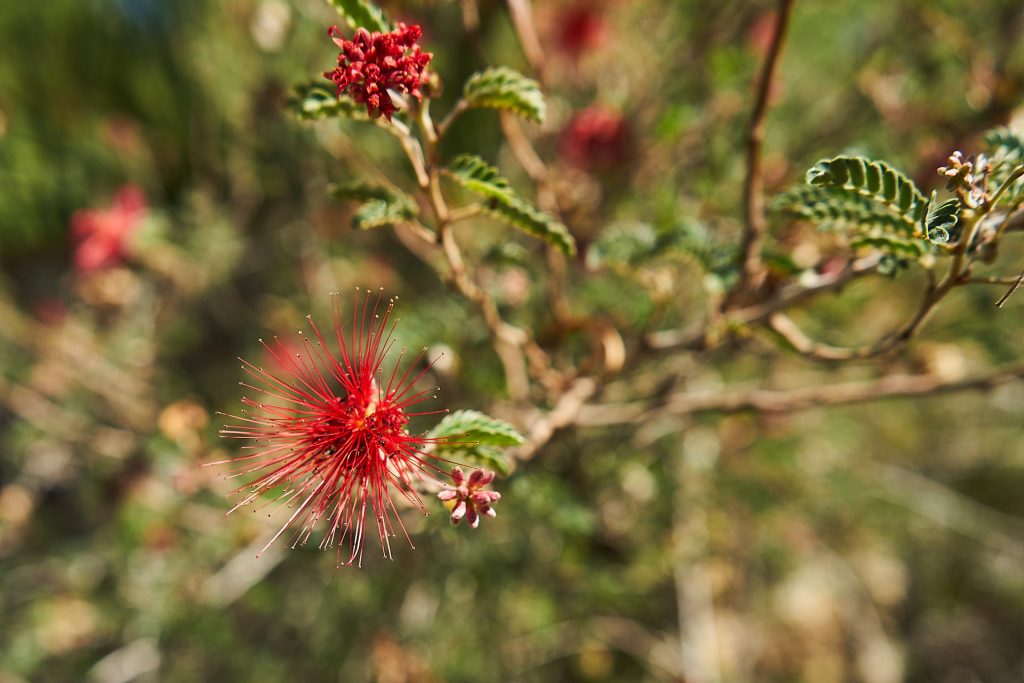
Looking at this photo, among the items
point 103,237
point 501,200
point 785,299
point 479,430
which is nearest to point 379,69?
point 501,200

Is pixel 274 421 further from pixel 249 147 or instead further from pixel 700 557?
pixel 249 147

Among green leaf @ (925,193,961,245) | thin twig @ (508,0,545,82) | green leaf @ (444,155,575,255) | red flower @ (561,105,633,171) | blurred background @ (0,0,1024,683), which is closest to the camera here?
→ green leaf @ (925,193,961,245)

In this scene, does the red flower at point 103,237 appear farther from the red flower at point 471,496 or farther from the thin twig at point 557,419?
the red flower at point 471,496

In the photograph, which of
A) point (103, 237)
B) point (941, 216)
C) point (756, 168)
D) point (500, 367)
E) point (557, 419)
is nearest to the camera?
point (941, 216)

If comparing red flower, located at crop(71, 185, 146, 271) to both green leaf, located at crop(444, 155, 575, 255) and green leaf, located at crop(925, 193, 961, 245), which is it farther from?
green leaf, located at crop(925, 193, 961, 245)

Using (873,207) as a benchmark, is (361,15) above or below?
above

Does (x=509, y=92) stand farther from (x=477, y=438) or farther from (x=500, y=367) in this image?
(x=500, y=367)

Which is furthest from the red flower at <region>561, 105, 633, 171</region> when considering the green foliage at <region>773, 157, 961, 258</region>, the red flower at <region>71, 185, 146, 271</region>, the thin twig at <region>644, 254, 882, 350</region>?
the red flower at <region>71, 185, 146, 271</region>
